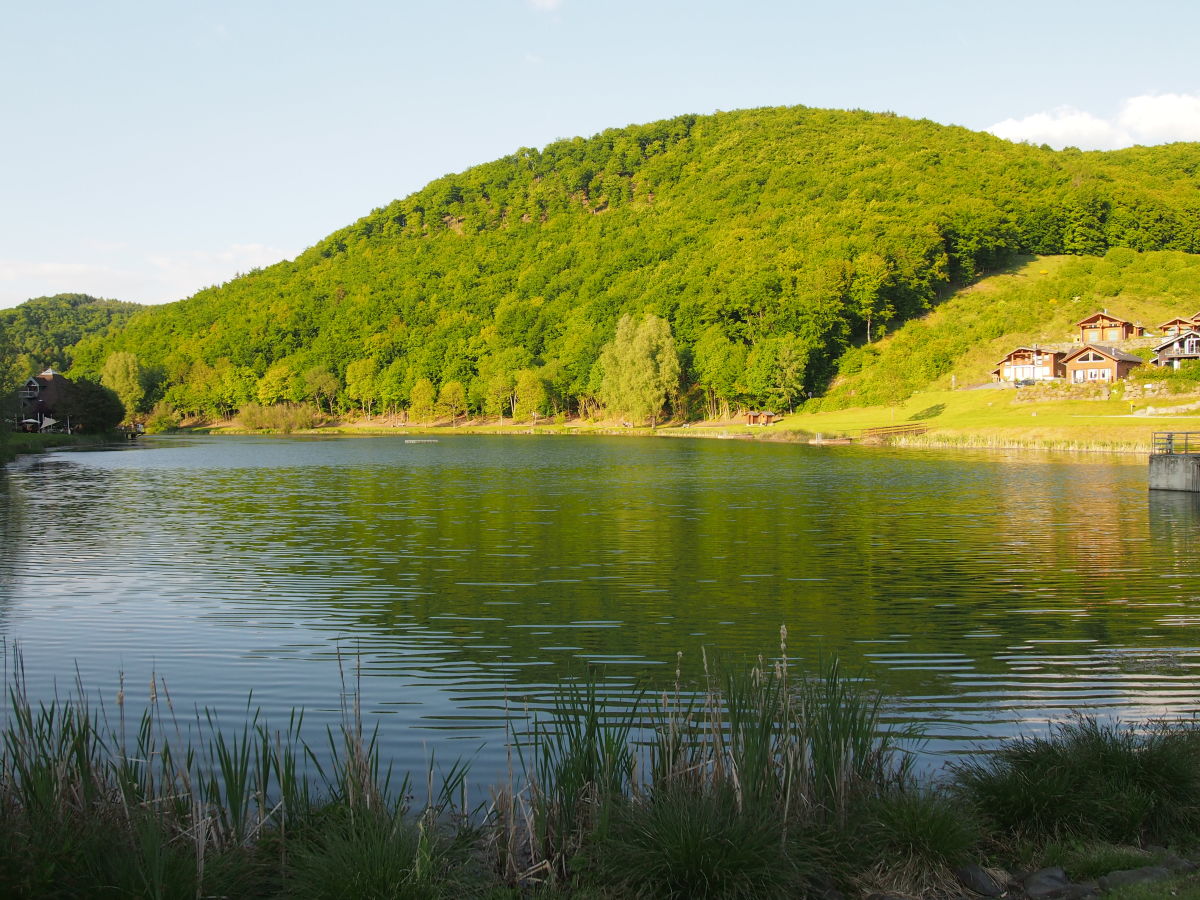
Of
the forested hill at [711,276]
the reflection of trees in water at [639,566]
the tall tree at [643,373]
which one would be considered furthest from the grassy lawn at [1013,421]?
the reflection of trees in water at [639,566]

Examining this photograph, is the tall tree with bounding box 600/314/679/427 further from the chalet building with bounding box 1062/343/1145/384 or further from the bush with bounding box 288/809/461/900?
the bush with bounding box 288/809/461/900

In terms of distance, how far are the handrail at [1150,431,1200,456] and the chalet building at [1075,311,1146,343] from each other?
5023 centimetres

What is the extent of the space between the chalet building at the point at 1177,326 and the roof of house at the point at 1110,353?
668 centimetres

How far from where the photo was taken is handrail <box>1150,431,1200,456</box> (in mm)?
39000

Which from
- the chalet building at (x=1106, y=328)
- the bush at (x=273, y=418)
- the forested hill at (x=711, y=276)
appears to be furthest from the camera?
the bush at (x=273, y=418)

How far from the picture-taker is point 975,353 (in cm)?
11056

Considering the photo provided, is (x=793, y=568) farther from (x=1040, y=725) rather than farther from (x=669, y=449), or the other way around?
(x=669, y=449)

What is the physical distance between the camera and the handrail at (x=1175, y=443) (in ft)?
128

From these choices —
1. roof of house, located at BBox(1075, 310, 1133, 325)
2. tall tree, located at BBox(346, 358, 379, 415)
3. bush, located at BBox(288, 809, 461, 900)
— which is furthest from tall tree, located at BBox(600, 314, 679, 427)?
bush, located at BBox(288, 809, 461, 900)

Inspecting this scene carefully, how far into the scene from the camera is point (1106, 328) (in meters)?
104

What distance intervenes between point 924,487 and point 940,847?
1400 inches

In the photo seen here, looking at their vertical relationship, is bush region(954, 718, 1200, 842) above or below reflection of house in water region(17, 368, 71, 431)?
below

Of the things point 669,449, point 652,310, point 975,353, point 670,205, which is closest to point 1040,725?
point 669,449

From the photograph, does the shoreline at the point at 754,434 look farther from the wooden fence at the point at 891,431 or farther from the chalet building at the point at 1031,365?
the chalet building at the point at 1031,365
